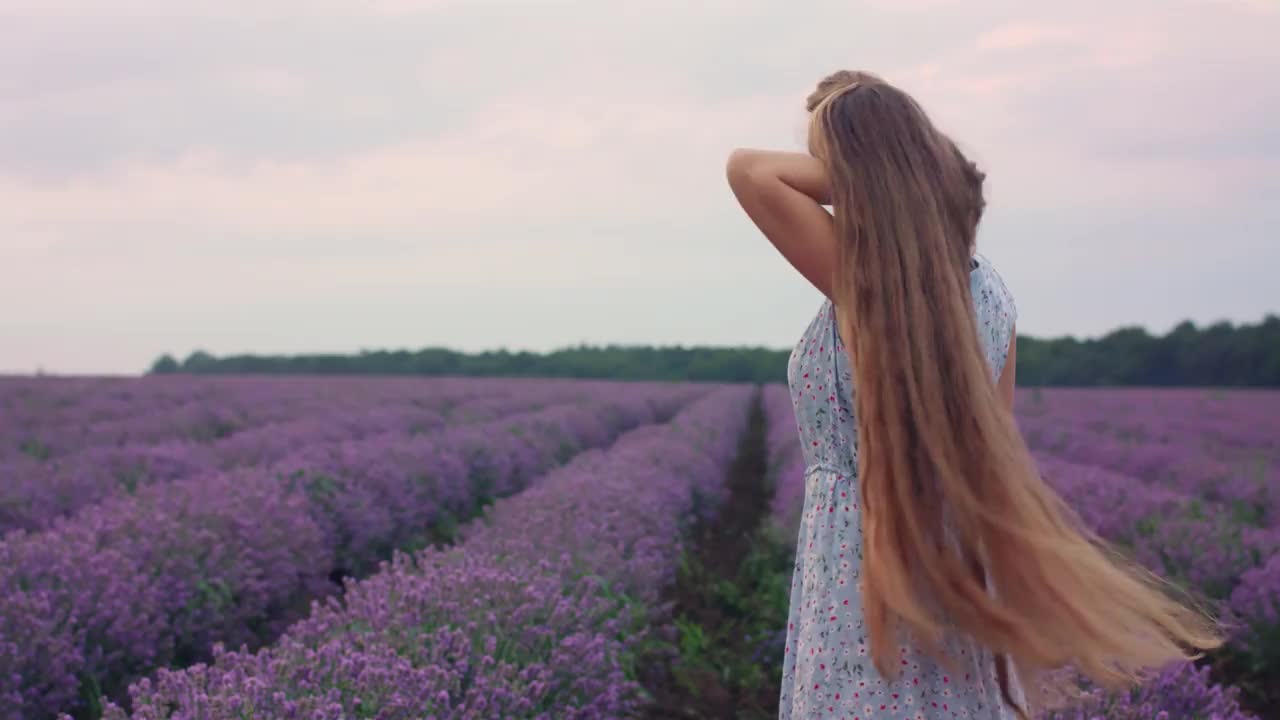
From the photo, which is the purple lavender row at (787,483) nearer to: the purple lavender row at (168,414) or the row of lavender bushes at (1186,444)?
the row of lavender bushes at (1186,444)

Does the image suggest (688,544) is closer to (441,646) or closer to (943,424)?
(441,646)

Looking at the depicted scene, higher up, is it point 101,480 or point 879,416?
point 879,416

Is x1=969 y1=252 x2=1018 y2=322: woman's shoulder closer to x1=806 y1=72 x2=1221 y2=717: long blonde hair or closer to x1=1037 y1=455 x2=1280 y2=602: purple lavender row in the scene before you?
x1=806 y1=72 x2=1221 y2=717: long blonde hair

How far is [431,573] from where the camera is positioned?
3.99 meters

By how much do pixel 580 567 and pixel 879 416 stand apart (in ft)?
10.6

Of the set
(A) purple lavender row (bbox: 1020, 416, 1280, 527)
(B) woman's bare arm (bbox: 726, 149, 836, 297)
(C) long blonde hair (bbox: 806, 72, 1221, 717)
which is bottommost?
(A) purple lavender row (bbox: 1020, 416, 1280, 527)

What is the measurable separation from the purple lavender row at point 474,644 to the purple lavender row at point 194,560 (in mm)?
378

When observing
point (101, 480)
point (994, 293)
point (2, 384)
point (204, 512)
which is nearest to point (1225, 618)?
point (994, 293)

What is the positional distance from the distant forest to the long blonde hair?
4090cm

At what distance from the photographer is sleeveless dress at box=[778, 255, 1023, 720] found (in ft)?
6.12

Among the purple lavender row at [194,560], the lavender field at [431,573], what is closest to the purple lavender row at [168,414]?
the lavender field at [431,573]

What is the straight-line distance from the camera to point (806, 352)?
202 centimetres

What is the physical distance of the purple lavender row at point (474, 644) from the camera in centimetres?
281

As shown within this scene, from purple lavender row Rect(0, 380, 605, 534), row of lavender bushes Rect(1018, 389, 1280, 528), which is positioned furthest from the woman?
row of lavender bushes Rect(1018, 389, 1280, 528)
